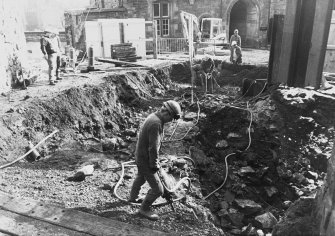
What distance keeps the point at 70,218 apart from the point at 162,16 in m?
22.6

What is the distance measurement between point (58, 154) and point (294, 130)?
5.97m

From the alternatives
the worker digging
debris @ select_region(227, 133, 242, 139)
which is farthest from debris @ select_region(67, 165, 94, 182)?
debris @ select_region(227, 133, 242, 139)

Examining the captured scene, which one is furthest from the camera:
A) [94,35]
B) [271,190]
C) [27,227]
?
[94,35]

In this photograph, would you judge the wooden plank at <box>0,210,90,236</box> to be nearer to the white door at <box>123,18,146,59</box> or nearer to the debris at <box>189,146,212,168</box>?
the debris at <box>189,146,212,168</box>

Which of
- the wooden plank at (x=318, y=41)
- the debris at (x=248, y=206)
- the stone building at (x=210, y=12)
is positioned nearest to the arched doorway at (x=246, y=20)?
the stone building at (x=210, y=12)

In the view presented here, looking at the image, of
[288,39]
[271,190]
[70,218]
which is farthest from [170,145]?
[288,39]

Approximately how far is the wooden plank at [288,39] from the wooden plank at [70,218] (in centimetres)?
620

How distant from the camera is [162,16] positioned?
2506cm

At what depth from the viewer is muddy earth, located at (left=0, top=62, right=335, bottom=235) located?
5262 mm

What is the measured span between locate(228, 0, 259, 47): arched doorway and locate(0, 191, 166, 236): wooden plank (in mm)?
21791

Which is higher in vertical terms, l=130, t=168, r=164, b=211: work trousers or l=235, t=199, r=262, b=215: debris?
l=130, t=168, r=164, b=211: work trousers

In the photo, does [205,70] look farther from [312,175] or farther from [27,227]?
[27,227]

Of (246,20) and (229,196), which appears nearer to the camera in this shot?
(229,196)

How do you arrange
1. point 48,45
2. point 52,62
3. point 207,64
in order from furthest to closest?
point 207,64
point 52,62
point 48,45
